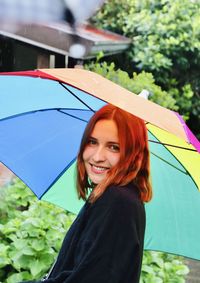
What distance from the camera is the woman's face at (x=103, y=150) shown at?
1792 millimetres

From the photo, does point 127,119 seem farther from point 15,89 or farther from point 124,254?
point 15,89

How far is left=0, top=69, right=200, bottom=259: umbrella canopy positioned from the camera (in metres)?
2.19

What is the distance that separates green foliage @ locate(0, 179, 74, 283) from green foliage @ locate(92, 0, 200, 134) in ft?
21.7

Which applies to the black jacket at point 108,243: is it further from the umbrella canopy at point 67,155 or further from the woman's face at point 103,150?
the umbrella canopy at point 67,155

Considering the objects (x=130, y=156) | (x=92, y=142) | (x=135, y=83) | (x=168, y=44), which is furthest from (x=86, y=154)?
(x=168, y=44)

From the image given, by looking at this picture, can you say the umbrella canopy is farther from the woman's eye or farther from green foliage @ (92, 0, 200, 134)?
green foliage @ (92, 0, 200, 134)

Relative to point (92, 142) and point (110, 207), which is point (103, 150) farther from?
point (110, 207)

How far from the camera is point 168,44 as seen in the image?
968cm

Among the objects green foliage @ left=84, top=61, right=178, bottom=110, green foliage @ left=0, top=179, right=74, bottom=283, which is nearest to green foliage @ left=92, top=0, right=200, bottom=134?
green foliage @ left=84, top=61, right=178, bottom=110

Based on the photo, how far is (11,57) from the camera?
24.8ft

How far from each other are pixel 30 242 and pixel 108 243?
1390mm

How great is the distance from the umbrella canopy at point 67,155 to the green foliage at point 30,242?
39 cm

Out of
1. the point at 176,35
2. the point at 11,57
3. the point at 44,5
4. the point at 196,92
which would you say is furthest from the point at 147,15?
the point at 44,5

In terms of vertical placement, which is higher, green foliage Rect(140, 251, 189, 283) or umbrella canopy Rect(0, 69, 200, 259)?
umbrella canopy Rect(0, 69, 200, 259)
